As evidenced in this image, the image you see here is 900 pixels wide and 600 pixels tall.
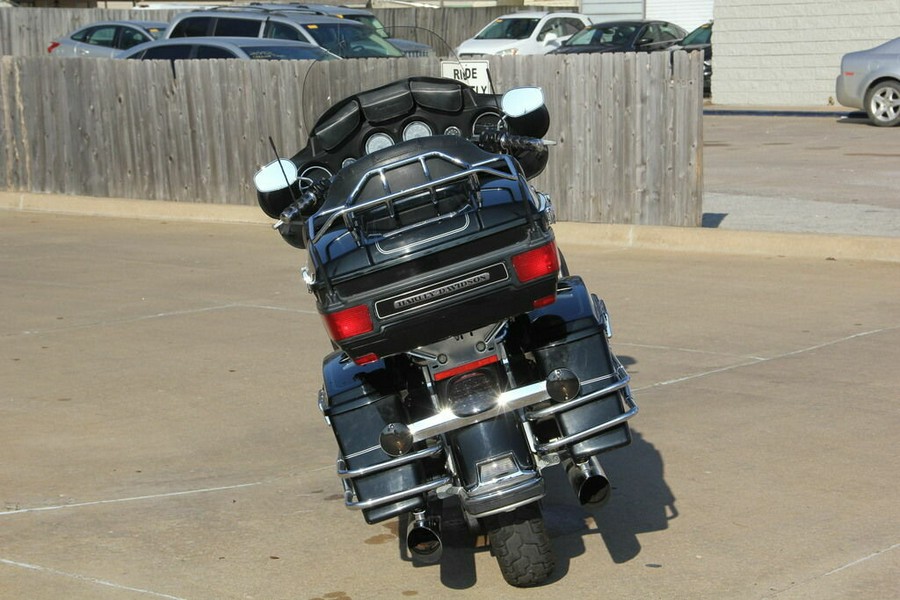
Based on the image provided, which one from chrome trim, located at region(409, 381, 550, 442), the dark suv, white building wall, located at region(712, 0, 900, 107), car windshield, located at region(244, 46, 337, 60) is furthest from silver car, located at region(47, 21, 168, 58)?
chrome trim, located at region(409, 381, 550, 442)

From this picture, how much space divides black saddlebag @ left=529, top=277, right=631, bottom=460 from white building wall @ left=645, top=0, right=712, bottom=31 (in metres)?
30.8

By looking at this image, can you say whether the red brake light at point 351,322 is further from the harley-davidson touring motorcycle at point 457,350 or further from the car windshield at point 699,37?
Answer: the car windshield at point 699,37

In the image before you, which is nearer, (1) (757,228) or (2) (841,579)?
(2) (841,579)

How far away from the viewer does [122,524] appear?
571cm

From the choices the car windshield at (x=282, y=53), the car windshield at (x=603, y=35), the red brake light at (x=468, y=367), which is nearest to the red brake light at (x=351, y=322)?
the red brake light at (x=468, y=367)

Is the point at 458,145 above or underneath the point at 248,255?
above

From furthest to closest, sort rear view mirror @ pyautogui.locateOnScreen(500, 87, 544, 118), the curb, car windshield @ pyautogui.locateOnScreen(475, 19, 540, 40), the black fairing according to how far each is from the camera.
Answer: car windshield @ pyautogui.locateOnScreen(475, 19, 540, 40) → the curb → the black fairing → rear view mirror @ pyautogui.locateOnScreen(500, 87, 544, 118)

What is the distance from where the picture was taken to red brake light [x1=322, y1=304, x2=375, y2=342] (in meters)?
4.38

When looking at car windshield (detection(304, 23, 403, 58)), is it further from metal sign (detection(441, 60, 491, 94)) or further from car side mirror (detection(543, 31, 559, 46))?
car side mirror (detection(543, 31, 559, 46))

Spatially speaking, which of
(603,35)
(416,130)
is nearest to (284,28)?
(603,35)

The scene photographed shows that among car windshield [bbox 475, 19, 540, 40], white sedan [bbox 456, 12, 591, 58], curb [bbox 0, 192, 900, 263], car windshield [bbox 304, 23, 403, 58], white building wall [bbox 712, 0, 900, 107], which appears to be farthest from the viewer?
car windshield [bbox 475, 19, 540, 40]

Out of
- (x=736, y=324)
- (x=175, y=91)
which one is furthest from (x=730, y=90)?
(x=736, y=324)

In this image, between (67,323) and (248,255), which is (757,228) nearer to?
(248,255)

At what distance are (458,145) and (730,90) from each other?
24138 mm
